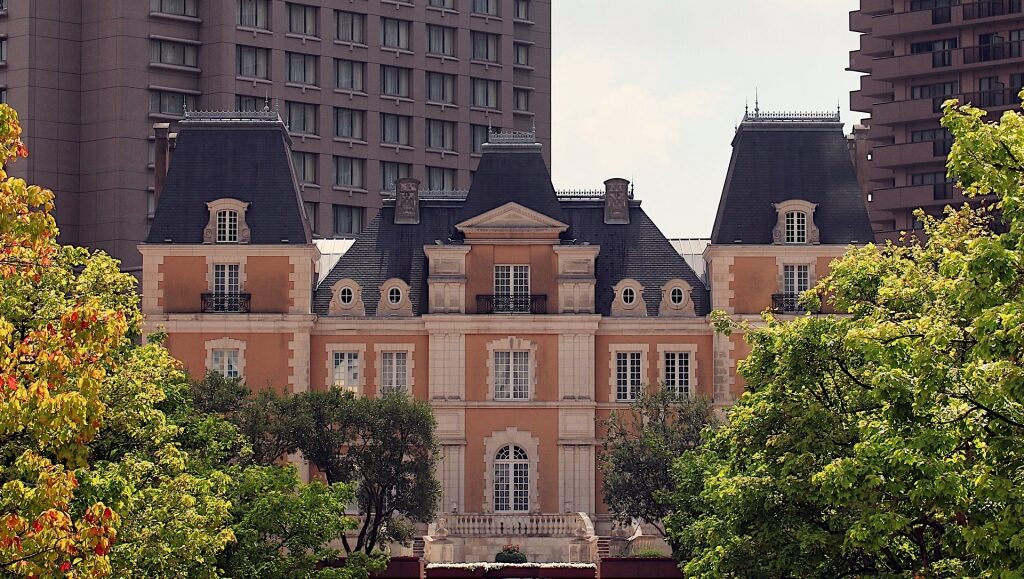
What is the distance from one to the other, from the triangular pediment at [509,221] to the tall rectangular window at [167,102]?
48.5 m

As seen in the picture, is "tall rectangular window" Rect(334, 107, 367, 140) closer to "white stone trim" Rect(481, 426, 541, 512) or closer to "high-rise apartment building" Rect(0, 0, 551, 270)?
"high-rise apartment building" Rect(0, 0, 551, 270)

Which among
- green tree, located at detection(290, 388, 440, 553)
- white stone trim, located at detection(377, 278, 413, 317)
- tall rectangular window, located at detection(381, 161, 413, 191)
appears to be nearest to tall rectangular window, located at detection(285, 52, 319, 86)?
tall rectangular window, located at detection(381, 161, 413, 191)

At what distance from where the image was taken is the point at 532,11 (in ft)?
498

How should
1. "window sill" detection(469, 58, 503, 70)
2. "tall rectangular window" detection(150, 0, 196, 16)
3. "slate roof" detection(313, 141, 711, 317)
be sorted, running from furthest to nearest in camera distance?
"window sill" detection(469, 58, 503, 70), "tall rectangular window" detection(150, 0, 196, 16), "slate roof" detection(313, 141, 711, 317)

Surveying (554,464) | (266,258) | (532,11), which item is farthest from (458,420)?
(532,11)

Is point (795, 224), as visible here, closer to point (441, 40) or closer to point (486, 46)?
point (441, 40)

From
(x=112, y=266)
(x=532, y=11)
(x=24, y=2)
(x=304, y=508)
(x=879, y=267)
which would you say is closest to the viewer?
(x=879, y=267)

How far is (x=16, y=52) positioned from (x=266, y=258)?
165ft

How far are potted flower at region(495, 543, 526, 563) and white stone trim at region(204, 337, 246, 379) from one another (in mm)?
13852

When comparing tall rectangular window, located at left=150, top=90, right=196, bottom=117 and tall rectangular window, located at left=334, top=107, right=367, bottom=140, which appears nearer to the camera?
tall rectangular window, located at left=150, top=90, right=196, bottom=117

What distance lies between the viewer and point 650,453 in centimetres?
8019

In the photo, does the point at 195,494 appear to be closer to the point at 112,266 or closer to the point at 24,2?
the point at 112,266

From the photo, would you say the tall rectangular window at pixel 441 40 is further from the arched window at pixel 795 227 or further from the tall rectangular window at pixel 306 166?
the arched window at pixel 795 227

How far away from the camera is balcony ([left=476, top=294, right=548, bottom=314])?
8969 centimetres
